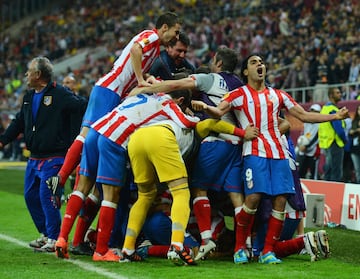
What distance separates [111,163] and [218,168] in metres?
1.08

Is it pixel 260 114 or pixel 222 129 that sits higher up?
pixel 260 114

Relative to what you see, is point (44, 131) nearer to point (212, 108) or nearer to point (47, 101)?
point (47, 101)

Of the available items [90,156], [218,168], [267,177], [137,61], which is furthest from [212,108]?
[90,156]

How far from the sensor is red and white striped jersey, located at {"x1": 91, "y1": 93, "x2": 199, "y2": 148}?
839 cm

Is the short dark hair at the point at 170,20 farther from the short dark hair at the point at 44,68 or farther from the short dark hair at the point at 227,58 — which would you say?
the short dark hair at the point at 44,68

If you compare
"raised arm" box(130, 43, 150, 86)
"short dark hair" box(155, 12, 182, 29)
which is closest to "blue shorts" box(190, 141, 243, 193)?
"raised arm" box(130, 43, 150, 86)

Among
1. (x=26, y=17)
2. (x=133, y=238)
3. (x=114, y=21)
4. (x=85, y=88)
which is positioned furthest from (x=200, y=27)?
(x=133, y=238)

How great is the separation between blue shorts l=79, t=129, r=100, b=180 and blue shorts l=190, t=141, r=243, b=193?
A: 98 centimetres

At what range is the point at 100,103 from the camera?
8.99 m

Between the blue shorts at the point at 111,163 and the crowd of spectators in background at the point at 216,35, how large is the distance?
354 inches

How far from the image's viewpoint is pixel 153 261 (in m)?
8.38

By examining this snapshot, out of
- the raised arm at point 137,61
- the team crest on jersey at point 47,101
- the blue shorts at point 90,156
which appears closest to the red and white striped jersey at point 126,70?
the raised arm at point 137,61

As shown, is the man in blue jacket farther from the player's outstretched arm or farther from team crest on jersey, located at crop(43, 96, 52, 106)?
the player's outstretched arm

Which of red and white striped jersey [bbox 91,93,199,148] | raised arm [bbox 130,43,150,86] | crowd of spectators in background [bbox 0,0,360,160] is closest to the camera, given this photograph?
red and white striped jersey [bbox 91,93,199,148]
